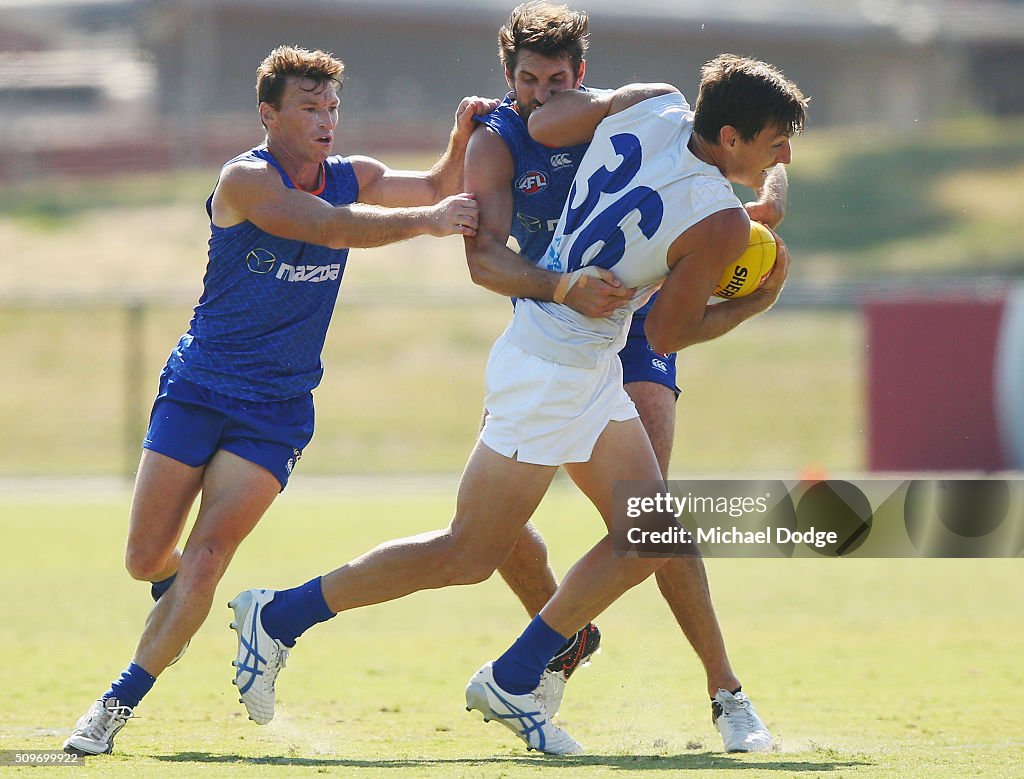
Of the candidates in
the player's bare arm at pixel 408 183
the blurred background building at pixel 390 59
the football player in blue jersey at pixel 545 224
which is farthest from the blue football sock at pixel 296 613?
the blurred background building at pixel 390 59

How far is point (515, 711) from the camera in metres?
4.92

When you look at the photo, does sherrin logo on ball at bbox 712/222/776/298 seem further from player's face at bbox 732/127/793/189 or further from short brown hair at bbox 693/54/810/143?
short brown hair at bbox 693/54/810/143

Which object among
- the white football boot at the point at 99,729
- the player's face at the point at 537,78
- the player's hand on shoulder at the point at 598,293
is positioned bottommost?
the white football boot at the point at 99,729

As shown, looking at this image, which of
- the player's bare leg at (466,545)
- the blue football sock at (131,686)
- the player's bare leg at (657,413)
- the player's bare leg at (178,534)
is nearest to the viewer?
the player's bare leg at (466,545)

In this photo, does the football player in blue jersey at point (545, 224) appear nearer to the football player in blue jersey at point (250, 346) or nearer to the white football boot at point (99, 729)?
the football player in blue jersey at point (250, 346)

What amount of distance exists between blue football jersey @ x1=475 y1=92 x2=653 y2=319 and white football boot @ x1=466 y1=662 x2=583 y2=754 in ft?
5.01

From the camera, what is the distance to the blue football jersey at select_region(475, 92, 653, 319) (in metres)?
5.12

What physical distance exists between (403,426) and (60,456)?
436 cm

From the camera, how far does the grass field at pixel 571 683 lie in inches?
187

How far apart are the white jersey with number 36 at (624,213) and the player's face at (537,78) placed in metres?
0.25

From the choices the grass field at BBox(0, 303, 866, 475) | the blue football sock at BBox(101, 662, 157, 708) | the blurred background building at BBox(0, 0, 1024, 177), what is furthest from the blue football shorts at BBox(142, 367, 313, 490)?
the blurred background building at BBox(0, 0, 1024, 177)

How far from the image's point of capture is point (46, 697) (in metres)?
5.92

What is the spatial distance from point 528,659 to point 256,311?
1.60 m

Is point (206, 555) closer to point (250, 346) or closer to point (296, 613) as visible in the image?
point (296, 613)
